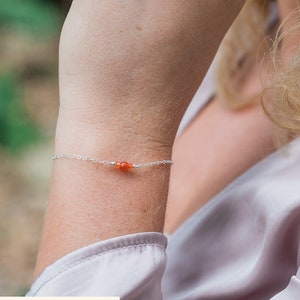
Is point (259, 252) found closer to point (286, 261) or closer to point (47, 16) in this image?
point (286, 261)

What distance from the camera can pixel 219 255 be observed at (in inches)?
33.6

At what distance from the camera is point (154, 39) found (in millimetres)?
750

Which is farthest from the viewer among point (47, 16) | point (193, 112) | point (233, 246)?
point (47, 16)

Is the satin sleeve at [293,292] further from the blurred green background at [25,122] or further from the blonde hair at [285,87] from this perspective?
the blurred green background at [25,122]

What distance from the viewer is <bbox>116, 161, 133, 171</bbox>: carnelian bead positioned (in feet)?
2.47

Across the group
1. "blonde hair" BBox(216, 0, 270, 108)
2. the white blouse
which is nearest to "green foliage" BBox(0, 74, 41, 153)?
"blonde hair" BBox(216, 0, 270, 108)

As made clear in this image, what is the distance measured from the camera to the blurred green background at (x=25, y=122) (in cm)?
203

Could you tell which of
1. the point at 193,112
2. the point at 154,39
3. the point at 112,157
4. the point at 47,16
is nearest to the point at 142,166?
the point at 112,157

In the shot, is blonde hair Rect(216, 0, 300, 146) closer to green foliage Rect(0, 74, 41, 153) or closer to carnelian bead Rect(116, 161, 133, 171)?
carnelian bead Rect(116, 161, 133, 171)

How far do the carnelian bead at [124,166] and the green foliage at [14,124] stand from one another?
4.50ft

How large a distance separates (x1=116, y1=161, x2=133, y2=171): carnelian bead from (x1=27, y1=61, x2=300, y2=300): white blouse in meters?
0.08

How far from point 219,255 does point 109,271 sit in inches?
7.6

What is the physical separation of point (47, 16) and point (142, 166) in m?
1.53

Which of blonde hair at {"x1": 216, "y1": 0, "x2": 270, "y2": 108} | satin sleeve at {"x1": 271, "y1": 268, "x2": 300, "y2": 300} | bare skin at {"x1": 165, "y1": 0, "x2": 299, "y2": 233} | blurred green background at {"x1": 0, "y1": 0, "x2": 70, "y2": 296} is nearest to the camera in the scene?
satin sleeve at {"x1": 271, "y1": 268, "x2": 300, "y2": 300}
